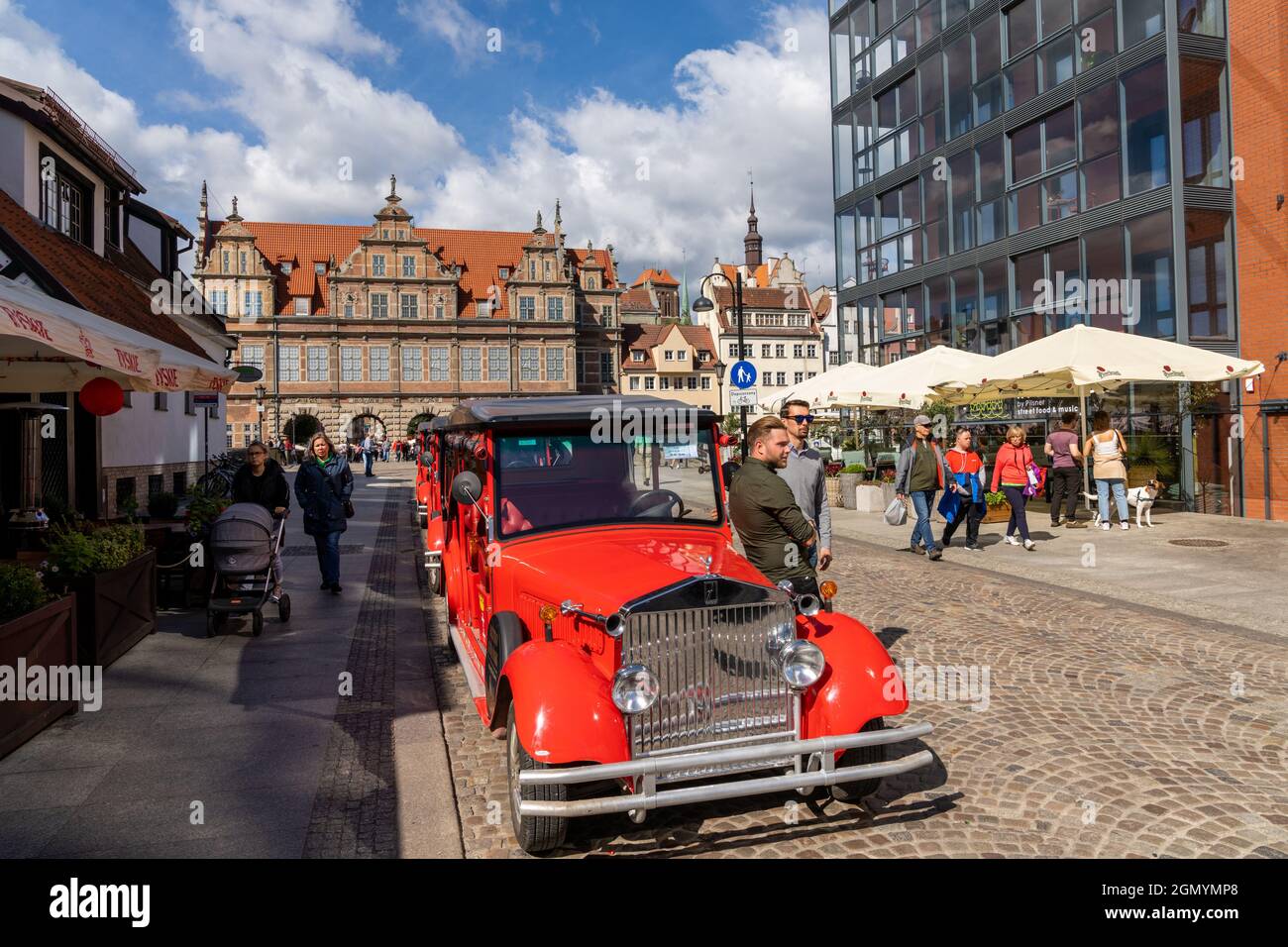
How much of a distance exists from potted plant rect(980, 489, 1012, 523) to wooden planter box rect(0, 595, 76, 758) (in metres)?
13.9

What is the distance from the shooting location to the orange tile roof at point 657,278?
9950 cm

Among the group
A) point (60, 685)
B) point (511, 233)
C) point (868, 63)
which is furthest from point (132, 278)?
point (511, 233)

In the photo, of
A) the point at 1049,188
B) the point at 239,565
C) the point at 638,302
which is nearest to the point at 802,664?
the point at 239,565

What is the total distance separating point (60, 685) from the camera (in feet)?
17.7

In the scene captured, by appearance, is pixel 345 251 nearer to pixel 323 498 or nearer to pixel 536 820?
pixel 323 498

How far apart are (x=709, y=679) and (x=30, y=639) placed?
435 centimetres

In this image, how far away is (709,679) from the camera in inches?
146

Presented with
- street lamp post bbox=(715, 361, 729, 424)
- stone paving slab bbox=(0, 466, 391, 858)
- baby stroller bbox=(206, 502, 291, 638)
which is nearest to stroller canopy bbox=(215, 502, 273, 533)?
baby stroller bbox=(206, 502, 291, 638)

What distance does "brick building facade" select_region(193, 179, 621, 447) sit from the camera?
59.7 meters

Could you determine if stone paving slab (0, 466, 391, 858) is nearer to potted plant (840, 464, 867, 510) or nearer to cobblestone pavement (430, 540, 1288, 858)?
cobblestone pavement (430, 540, 1288, 858)

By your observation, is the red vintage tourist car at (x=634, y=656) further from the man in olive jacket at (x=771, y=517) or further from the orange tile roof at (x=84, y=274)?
the orange tile roof at (x=84, y=274)

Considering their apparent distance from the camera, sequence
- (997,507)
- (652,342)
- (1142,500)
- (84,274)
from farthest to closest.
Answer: (652,342), (997,507), (1142,500), (84,274)

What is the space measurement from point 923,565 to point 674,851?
8.30 meters
